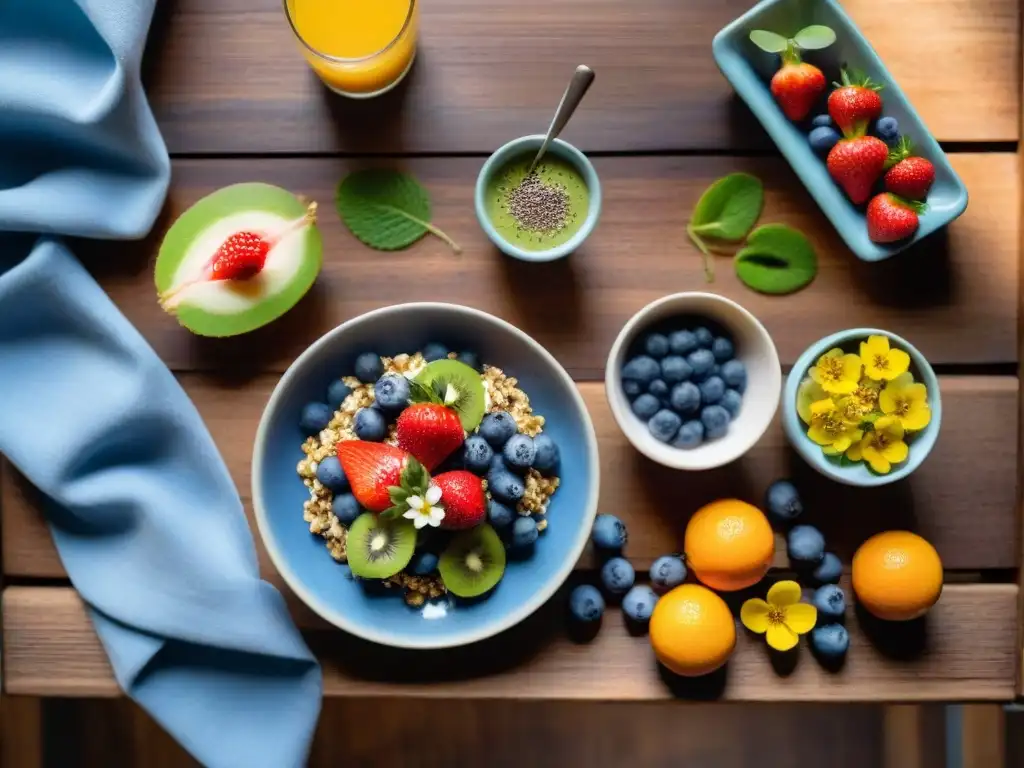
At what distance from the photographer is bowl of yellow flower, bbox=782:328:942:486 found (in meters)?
0.93

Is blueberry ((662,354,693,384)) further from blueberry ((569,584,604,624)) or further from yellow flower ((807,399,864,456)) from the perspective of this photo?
blueberry ((569,584,604,624))

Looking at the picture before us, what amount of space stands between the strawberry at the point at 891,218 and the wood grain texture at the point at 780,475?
177mm

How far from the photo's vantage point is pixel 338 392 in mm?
973

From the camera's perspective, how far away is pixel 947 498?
102 cm

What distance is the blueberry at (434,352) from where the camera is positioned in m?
0.97

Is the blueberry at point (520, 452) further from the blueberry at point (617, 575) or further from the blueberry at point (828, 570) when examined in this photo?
the blueberry at point (828, 570)

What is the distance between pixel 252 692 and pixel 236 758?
7 centimetres

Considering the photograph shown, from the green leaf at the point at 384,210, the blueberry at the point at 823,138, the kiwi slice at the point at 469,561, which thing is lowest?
the kiwi slice at the point at 469,561

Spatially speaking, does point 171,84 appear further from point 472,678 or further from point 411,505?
point 472,678

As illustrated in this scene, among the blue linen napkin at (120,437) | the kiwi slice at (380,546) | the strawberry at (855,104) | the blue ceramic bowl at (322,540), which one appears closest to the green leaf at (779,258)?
the strawberry at (855,104)

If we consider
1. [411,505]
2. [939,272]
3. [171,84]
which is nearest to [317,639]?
[411,505]

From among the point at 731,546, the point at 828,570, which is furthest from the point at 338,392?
the point at 828,570

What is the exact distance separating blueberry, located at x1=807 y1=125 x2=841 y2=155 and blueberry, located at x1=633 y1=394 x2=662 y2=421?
0.31m

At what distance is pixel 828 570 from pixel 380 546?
Result: 46 cm
